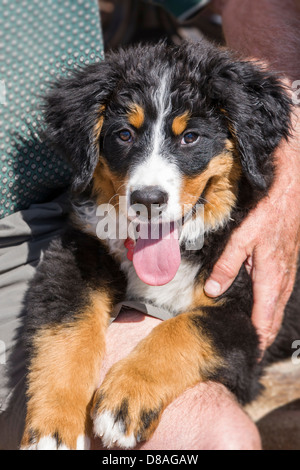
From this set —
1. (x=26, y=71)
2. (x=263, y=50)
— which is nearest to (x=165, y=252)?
(x=26, y=71)

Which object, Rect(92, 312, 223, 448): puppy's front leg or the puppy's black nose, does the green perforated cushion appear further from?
Rect(92, 312, 223, 448): puppy's front leg

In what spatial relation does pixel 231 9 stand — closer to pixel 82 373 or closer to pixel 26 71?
pixel 26 71

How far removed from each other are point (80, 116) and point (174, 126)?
0.50 metres

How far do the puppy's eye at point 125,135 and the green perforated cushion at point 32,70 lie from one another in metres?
0.53

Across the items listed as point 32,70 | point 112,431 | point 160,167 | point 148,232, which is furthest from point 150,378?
point 32,70

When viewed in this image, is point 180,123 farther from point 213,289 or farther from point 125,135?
point 213,289

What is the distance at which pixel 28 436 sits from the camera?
2.19m

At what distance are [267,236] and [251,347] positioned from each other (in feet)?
2.10

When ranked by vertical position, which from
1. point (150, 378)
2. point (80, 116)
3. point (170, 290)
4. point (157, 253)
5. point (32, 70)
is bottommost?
point (170, 290)

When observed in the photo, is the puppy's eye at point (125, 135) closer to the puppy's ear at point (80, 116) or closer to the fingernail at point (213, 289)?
the puppy's ear at point (80, 116)

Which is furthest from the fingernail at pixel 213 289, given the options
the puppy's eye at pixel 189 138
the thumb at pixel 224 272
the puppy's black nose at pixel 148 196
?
the puppy's eye at pixel 189 138

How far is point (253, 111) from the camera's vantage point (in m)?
2.59

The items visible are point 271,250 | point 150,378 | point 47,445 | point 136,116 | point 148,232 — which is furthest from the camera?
point 271,250

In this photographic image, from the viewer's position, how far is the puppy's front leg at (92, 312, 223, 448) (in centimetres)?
215
